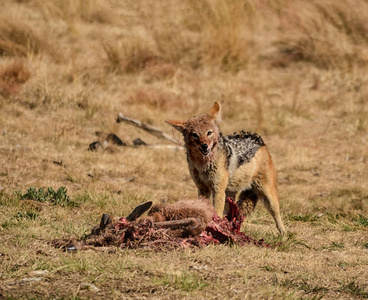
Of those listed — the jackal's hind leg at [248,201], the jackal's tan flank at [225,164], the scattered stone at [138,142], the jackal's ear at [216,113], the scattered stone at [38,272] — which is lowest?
the scattered stone at [138,142]

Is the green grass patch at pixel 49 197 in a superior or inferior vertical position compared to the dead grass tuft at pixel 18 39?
inferior

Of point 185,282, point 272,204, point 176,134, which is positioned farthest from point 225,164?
point 176,134

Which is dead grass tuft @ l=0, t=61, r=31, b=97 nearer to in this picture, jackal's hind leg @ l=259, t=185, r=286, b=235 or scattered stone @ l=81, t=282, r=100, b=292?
jackal's hind leg @ l=259, t=185, r=286, b=235

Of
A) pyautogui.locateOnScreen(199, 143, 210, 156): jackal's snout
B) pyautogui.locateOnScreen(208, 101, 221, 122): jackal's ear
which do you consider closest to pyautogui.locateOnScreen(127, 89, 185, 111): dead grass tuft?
pyautogui.locateOnScreen(208, 101, 221, 122): jackal's ear

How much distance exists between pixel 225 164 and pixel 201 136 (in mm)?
611

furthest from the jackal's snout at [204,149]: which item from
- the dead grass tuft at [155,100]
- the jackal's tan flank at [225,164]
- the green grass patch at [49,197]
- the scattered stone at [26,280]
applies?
the dead grass tuft at [155,100]

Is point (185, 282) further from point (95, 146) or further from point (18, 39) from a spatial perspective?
point (18, 39)

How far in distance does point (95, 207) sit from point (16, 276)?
2712mm

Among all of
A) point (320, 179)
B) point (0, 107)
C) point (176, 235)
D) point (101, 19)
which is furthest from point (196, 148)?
point (101, 19)

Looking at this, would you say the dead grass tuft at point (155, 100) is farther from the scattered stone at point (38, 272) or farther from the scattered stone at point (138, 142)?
the scattered stone at point (38, 272)

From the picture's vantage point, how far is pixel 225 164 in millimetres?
6793

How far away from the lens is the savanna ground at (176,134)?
15.6 ft

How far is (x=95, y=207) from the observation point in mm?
7102

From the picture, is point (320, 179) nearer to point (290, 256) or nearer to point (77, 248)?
point (290, 256)
